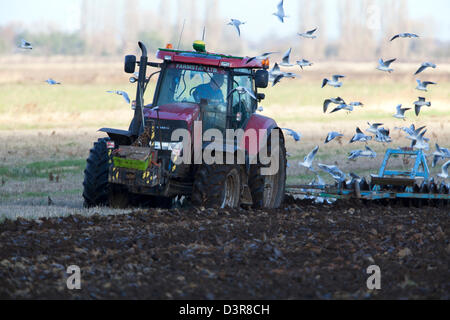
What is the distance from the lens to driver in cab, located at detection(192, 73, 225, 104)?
1208 centimetres

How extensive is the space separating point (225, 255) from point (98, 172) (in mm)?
3780

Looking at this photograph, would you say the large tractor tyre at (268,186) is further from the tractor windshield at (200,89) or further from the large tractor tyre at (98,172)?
the large tractor tyre at (98,172)

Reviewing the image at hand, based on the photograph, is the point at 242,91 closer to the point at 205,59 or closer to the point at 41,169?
the point at 205,59

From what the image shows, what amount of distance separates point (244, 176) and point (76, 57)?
255 ft

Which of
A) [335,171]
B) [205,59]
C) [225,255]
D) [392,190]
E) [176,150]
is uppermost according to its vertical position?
[205,59]

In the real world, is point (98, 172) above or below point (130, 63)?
below

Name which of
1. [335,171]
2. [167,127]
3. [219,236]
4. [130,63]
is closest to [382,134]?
[335,171]

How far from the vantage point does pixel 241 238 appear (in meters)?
9.60

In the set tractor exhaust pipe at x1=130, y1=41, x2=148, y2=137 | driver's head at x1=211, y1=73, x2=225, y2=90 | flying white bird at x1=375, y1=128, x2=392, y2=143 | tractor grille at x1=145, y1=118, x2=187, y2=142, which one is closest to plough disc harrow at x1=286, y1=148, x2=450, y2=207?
flying white bird at x1=375, y1=128, x2=392, y2=143

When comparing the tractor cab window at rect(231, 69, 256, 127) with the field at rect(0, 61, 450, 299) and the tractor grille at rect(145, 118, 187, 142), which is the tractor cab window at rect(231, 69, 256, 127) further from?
the field at rect(0, 61, 450, 299)

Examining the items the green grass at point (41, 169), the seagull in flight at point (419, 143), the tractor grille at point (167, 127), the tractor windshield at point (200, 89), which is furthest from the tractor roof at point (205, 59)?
the green grass at point (41, 169)

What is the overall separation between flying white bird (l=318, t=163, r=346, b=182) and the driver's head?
327 centimetres

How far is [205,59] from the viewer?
1201cm

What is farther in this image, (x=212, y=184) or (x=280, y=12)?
(x=280, y=12)
